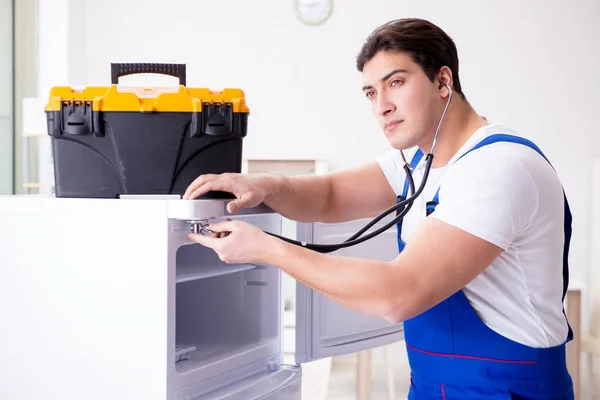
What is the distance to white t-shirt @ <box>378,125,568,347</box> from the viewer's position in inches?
48.9

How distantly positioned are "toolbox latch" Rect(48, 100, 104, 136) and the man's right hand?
8.0 inches

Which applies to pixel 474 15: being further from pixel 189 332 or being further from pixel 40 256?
pixel 40 256

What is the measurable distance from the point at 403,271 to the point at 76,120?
0.65 metres

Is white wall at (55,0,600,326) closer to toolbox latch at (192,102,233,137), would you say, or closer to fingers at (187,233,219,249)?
toolbox latch at (192,102,233,137)

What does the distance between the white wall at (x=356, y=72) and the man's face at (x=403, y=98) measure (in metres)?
3.45

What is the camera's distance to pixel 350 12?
4.98 m

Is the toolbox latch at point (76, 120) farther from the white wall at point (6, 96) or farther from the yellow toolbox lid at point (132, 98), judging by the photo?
the white wall at point (6, 96)

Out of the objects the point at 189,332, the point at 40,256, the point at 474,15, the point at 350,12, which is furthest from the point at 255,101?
the point at 40,256

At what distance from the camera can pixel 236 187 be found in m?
1.43

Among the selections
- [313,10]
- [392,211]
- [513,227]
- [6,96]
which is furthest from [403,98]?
[6,96]

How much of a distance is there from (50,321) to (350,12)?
398 cm

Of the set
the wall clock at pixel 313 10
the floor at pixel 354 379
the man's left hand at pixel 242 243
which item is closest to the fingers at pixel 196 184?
the man's left hand at pixel 242 243

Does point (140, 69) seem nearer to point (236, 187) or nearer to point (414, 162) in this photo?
point (236, 187)

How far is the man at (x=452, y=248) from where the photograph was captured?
1.23 m
